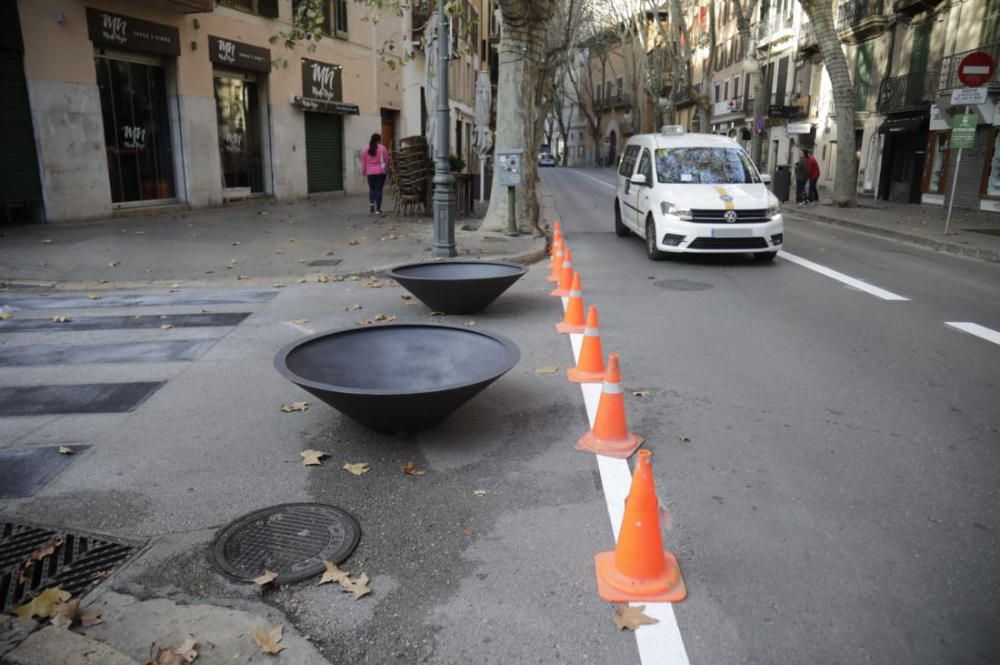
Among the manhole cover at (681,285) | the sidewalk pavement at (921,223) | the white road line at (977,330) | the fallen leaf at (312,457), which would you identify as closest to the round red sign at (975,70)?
the sidewalk pavement at (921,223)

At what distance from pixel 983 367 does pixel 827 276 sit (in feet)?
15.0

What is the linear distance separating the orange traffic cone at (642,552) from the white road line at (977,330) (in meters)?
5.64

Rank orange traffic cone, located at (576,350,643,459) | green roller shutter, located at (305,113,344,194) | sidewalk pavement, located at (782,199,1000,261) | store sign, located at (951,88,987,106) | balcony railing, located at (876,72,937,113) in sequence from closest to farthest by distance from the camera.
Answer: orange traffic cone, located at (576,350,643,459) < sidewalk pavement, located at (782,199,1000,261) < store sign, located at (951,88,987,106) < green roller shutter, located at (305,113,344,194) < balcony railing, located at (876,72,937,113)

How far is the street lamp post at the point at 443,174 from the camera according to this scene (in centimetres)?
1134

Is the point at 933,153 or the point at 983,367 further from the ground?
the point at 933,153

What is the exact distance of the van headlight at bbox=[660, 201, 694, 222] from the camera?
1091cm

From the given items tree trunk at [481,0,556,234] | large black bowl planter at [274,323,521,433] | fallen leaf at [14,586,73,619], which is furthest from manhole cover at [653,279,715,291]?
fallen leaf at [14,586,73,619]

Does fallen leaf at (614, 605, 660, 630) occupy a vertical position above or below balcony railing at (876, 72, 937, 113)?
below

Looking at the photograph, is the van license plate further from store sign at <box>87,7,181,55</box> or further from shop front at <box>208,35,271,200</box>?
shop front at <box>208,35,271,200</box>

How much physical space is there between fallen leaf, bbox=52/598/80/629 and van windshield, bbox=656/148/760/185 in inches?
414

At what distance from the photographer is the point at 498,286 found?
7.64 meters

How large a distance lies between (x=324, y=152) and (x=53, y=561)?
74.2 ft

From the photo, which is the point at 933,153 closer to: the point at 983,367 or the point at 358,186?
the point at 358,186

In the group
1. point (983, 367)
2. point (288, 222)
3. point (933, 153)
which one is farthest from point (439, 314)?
point (933, 153)
